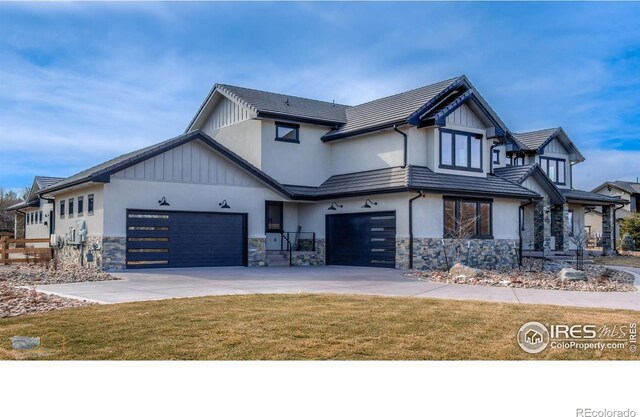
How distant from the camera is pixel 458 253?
21844 millimetres

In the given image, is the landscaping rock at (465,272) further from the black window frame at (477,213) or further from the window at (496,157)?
the window at (496,157)

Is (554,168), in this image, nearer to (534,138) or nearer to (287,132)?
(534,138)

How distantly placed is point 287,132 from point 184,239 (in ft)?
23.1

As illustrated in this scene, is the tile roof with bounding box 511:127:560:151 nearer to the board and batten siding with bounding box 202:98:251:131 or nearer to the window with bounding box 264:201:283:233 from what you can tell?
the window with bounding box 264:201:283:233

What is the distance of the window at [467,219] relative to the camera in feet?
71.5

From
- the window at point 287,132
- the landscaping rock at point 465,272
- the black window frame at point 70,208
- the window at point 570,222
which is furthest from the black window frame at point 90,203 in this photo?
the window at point 570,222

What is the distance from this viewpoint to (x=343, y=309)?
33.5ft

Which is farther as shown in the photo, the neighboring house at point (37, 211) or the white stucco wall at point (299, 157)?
the neighboring house at point (37, 211)

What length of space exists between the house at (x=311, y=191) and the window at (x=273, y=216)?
0.16 ft

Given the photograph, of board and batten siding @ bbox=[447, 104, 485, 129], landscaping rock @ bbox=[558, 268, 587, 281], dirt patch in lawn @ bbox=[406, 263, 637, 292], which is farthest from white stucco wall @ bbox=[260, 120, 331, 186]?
landscaping rock @ bbox=[558, 268, 587, 281]

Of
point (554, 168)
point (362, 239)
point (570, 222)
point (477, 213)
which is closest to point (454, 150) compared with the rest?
point (477, 213)

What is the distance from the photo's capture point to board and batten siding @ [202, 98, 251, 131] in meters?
25.6

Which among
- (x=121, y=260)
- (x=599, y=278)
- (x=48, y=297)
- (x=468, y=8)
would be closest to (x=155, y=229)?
(x=121, y=260)

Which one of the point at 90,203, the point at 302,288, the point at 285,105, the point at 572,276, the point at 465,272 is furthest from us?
the point at 285,105
